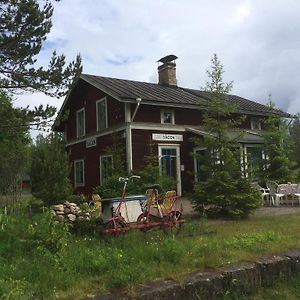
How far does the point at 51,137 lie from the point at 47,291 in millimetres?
14191

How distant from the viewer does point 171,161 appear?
25.5 meters

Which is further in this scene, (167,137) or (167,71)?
(167,71)

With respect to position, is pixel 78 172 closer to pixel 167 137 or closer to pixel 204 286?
pixel 167 137

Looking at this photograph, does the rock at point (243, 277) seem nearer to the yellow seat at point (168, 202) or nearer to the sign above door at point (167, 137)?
the yellow seat at point (168, 202)

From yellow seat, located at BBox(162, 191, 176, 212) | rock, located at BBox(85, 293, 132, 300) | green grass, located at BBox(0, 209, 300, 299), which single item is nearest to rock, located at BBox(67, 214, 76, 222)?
green grass, located at BBox(0, 209, 300, 299)

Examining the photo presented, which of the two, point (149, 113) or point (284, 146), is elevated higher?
point (149, 113)

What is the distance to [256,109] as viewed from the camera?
2977 cm

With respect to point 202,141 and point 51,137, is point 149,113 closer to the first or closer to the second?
point 51,137

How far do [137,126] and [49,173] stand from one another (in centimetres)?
748

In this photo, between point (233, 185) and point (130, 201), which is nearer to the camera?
point (130, 201)

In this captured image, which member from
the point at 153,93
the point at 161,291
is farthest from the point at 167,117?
the point at 161,291

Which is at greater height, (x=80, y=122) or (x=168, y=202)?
(x=80, y=122)

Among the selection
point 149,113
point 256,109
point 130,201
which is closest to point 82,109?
point 149,113

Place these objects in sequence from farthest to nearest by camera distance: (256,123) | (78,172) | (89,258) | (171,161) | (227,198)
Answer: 1. (78,172)
2. (256,123)
3. (171,161)
4. (227,198)
5. (89,258)
